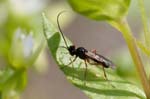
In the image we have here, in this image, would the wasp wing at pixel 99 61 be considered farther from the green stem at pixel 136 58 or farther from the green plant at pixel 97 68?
the green stem at pixel 136 58

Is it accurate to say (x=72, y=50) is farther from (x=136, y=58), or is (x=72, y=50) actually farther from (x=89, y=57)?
(x=136, y=58)

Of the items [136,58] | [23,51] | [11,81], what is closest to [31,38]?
[23,51]

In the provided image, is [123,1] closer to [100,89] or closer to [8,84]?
[100,89]

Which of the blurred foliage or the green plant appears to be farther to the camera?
the blurred foliage

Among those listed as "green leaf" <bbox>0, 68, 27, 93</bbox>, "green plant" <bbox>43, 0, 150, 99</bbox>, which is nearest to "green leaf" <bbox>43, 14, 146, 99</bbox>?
"green plant" <bbox>43, 0, 150, 99</bbox>

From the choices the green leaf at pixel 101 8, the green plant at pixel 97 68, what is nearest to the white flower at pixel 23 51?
the green plant at pixel 97 68

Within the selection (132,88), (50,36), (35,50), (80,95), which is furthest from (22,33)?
(80,95)

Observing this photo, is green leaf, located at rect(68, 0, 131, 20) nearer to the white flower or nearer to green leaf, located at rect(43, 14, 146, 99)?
green leaf, located at rect(43, 14, 146, 99)
